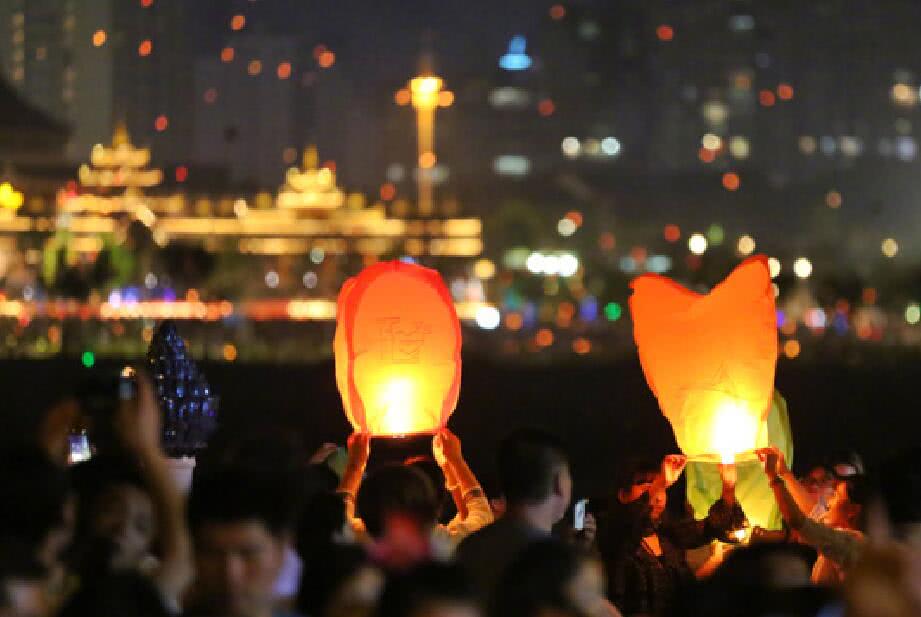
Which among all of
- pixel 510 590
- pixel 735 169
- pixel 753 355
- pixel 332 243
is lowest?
pixel 510 590

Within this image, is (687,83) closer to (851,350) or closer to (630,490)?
(851,350)

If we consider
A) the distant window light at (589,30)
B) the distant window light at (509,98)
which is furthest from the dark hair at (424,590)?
the distant window light at (589,30)

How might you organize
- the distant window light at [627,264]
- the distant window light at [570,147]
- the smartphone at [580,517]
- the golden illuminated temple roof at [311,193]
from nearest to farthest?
the smartphone at [580,517]
the golden illuminated temple roof at [311,193]
the distant window light at [627,264]
the distant window light at [570,147]

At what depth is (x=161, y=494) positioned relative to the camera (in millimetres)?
3754

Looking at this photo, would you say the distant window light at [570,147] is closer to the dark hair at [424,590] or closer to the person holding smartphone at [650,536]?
the person holding smartphone at [650,536]

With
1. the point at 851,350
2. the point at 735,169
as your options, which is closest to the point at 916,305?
the point at 735,169

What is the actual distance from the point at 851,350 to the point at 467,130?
7038cm

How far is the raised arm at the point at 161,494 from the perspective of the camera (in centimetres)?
368

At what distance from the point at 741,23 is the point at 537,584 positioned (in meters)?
101

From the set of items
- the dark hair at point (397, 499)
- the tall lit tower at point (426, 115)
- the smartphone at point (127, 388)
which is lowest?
the dark hair at point (397, 499)

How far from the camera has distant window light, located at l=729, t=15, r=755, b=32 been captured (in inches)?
3994

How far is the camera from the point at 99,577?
10.7 ft

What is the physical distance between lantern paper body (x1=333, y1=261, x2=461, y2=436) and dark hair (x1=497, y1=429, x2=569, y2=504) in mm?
2002

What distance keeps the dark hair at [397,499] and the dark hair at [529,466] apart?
19 centimetres
